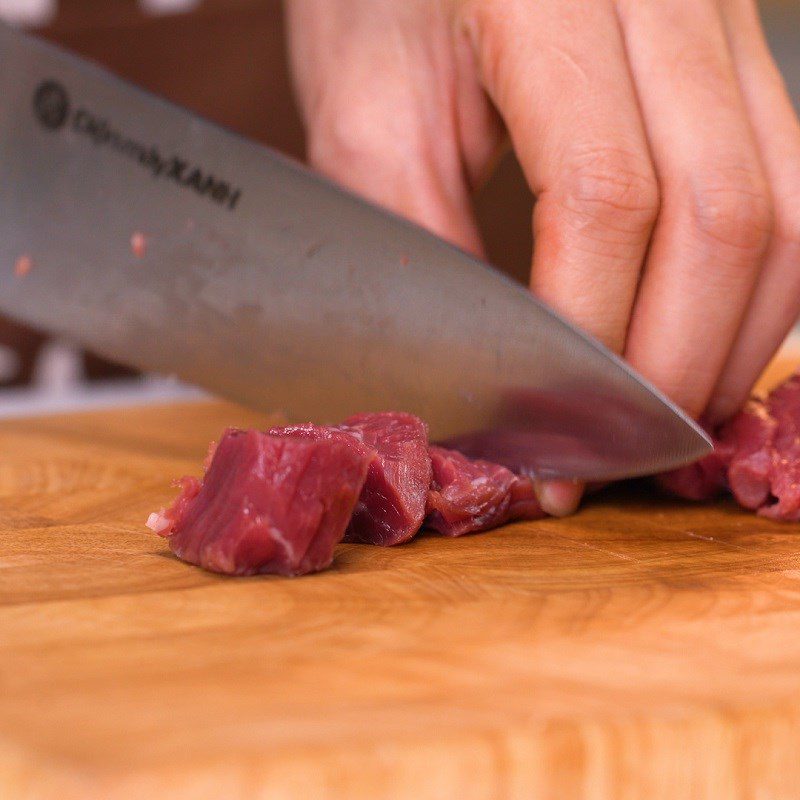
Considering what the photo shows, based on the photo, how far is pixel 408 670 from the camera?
146cm

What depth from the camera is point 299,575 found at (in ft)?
6.39

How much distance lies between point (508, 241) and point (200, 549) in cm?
362

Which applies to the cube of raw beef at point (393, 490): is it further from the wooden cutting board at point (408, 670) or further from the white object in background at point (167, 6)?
the white object in background at point (167, 6)

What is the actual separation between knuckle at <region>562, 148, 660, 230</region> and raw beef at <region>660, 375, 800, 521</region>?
2.09ft

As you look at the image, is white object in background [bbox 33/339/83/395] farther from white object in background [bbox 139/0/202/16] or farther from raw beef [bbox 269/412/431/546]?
raw beef [bbox 269/412/431/546]

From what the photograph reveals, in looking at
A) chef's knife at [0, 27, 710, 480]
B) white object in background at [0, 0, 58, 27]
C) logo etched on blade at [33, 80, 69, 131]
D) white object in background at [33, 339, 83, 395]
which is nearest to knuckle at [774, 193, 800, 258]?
chef's knife at [0, 27, 710, 480]

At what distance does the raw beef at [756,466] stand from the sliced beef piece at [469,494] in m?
0.47

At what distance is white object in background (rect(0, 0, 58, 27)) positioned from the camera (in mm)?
4977

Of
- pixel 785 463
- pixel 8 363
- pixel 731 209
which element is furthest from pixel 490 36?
pixel 8 363

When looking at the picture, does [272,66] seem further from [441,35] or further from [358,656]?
[358,656]

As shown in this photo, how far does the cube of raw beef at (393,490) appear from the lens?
219 cm

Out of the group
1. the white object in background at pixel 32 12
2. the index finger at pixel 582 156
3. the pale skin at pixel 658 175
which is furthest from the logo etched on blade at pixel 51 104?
the white object in background at pixel 32 12

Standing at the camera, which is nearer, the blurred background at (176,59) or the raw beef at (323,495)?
the raw beef at (323,495)

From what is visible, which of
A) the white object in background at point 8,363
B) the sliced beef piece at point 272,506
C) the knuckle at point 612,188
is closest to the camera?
the sliced beef piece at point 272,506
